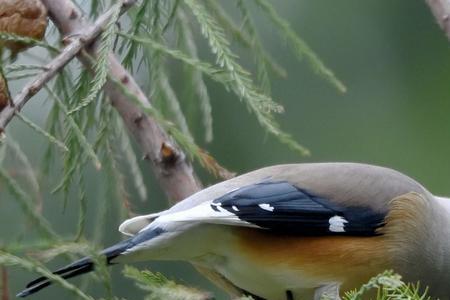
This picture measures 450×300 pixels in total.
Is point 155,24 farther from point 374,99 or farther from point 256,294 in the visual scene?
point 374,99

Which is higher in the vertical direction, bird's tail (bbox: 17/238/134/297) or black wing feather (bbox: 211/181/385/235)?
black wing feather (bbox: 211/181/385/235)

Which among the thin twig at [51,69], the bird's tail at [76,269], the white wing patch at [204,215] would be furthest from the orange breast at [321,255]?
the thin twig at [51,69]

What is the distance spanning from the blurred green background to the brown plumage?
111 inches

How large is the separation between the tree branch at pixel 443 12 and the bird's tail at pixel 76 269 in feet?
3.70

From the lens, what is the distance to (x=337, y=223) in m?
3.70

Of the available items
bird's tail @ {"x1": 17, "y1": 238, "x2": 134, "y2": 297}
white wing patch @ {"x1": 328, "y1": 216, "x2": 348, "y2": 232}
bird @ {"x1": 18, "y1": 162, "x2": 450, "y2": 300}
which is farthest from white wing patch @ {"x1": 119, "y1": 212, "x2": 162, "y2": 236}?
white wing patch @ {"x1": 328, "y1": 216, "x2": 348, "y2": 232}

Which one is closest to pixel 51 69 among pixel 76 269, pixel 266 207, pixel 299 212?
pixel 76 269

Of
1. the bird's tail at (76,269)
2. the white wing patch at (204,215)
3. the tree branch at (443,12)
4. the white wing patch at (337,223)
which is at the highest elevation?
the tree branch at (443,12)

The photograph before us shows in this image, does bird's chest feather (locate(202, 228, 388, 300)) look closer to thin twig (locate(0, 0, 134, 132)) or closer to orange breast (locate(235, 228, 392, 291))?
orange breast (locate(235, 228, 392, 291))

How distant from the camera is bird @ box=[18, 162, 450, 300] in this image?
3512 mm

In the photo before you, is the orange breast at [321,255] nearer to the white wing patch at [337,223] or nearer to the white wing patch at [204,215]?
the white wing patch at [337,223]

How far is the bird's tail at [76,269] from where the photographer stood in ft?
9.71

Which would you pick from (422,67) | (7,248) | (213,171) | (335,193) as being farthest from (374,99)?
(7,248)

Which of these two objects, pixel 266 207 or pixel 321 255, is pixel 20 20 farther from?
pixel 321 255
